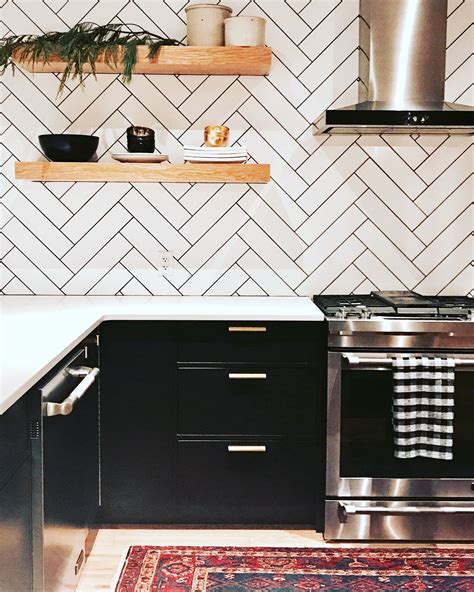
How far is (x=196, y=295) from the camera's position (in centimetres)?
368

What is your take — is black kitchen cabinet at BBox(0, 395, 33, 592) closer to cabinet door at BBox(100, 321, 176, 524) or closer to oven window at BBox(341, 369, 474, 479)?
cabinet door at BBox(100, 321, 176, 524)

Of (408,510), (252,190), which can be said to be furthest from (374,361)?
(252,190)

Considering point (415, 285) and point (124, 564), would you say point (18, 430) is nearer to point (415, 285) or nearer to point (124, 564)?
point (124, 564)

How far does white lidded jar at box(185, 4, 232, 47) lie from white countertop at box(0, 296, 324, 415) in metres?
1.10

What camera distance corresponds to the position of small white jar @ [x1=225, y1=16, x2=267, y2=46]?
327 centimetres

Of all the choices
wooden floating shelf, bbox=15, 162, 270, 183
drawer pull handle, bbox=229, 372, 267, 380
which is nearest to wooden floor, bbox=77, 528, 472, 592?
drawer pull handle, bbox=229, 372, 267, 380

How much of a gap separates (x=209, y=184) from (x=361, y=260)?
770 mm

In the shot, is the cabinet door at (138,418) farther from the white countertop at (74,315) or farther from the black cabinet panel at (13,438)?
the black cabinet panel at (13,438)

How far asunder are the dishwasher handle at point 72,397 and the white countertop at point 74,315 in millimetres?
96

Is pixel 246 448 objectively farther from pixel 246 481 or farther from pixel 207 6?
pixel 207 6

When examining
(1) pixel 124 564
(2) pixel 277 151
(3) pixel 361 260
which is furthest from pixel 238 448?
(2) pixel 277 151

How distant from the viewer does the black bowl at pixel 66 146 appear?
132 inches

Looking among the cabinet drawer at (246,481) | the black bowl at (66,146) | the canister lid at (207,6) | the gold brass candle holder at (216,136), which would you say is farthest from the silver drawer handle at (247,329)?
the canister lid at (207,6)

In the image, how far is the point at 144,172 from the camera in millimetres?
3277
